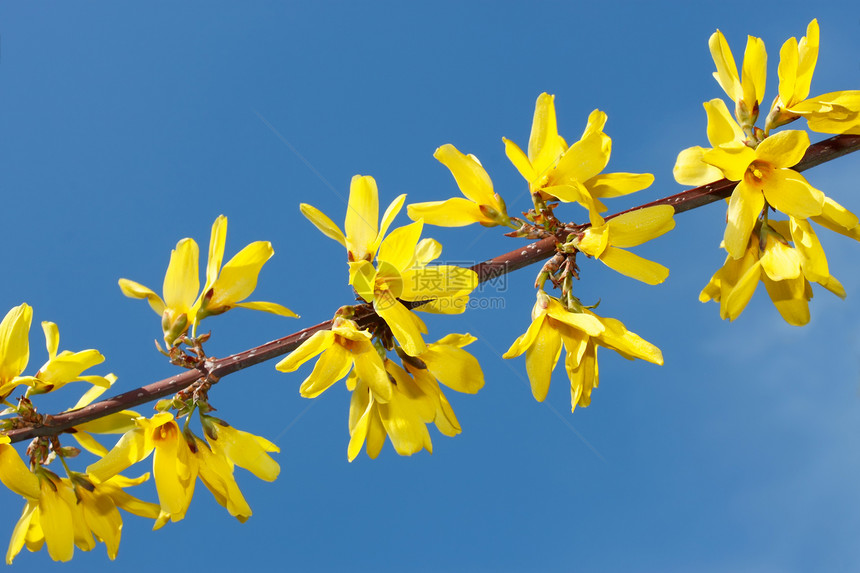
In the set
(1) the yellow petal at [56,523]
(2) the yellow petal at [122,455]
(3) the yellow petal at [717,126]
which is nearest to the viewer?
(3) the yellow petal at [717,126]

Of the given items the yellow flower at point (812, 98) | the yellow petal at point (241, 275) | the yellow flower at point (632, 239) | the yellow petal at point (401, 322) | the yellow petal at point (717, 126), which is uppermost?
the yellow flower at point (812, 98)

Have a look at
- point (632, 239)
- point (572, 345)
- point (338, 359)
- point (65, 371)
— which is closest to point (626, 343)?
point (572, 345)

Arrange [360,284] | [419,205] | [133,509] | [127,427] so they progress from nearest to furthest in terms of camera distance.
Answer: [360,284] < [419,205] < [127,427] < [133,509]

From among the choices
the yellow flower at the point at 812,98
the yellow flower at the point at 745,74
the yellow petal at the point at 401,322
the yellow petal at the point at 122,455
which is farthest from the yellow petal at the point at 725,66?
the yellow petal at the point at 122,455

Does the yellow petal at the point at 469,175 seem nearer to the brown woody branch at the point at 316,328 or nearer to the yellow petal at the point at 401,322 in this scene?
the brown woody branch at the point at 316,328

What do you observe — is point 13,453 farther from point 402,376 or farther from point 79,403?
point 402,376

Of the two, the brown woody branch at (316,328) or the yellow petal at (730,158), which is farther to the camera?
the brown woody branch at (316,328)

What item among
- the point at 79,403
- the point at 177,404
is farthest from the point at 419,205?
the point at 79,403
